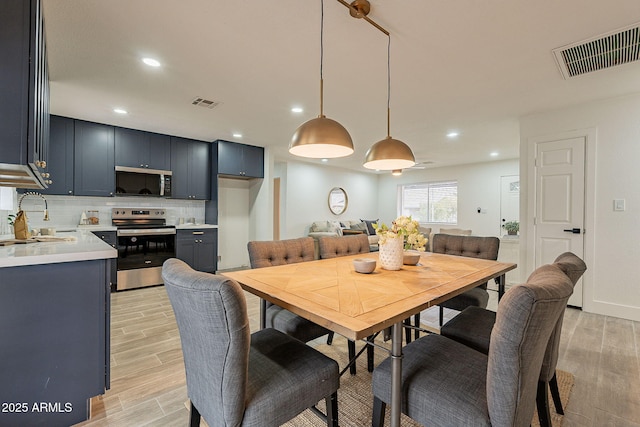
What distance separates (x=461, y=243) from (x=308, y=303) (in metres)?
2.15

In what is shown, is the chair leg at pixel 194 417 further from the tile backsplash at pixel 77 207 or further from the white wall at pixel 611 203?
the white wall at pixel 611 203

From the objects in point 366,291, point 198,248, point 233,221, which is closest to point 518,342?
point 366,291

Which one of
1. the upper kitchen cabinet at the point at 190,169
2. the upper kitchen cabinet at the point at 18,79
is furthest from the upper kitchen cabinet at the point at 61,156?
the upper kitchen cabinet at the point at 18,79

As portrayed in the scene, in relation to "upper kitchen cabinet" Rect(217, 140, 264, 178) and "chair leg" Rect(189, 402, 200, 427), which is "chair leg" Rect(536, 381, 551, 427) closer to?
"chair leg" Rect(189, 402, 200, 427)

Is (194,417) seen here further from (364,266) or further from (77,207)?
(77,207)

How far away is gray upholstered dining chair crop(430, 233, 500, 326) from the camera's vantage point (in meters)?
2.34

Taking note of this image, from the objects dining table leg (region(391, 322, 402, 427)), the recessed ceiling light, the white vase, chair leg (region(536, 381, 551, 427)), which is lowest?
chair leg (region(536, 381, 551, 427))

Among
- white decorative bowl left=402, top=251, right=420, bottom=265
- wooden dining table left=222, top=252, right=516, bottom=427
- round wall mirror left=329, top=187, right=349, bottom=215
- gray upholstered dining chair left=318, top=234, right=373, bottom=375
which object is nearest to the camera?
wooden dining table left=222, top=252, right=516, bottom=427

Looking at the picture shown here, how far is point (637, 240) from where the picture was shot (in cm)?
309

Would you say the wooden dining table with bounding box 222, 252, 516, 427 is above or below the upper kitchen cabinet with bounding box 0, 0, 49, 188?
below

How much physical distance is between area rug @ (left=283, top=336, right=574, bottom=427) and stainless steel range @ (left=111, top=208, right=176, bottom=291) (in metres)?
3.30

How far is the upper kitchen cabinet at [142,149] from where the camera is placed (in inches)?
171

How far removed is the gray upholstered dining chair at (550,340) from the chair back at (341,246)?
1110mm

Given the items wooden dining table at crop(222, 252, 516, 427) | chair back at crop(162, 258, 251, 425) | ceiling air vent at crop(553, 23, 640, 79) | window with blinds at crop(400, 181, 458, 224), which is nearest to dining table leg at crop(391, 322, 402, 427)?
wooden dining table at crop(222, 252, 516, 427)
